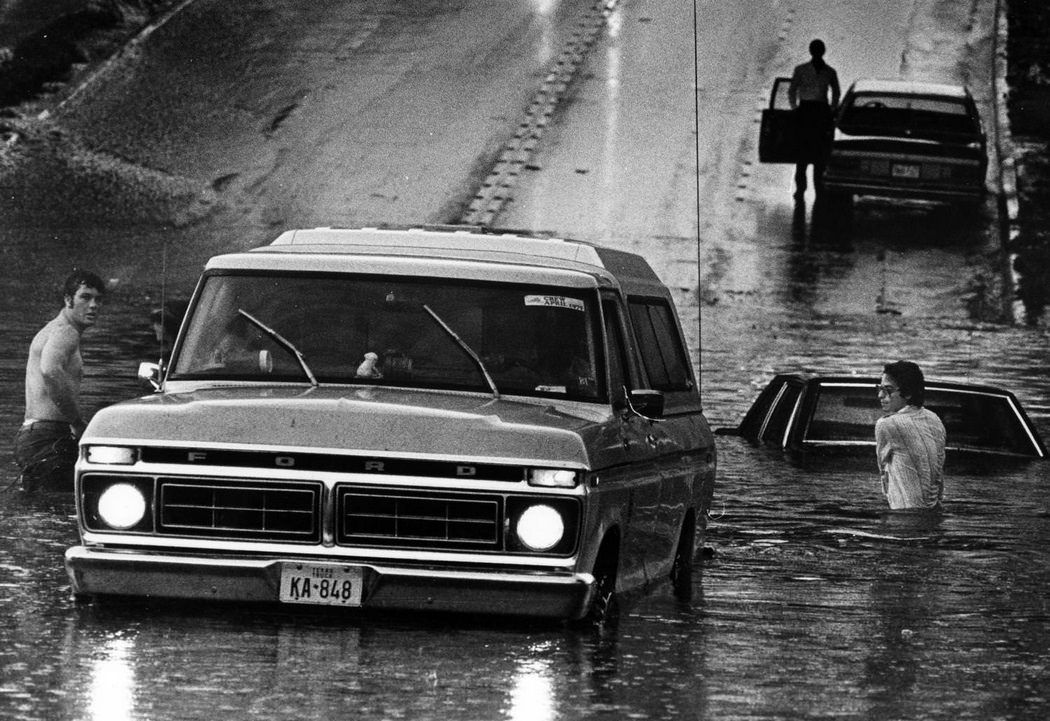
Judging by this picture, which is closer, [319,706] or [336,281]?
[319,706]

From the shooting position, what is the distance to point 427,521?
9883mm

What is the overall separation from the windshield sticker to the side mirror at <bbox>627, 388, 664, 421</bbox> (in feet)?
1.46

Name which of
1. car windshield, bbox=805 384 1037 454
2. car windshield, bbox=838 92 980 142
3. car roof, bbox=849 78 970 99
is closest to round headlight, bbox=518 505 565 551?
car windshield, bbox=805 384 1037 454

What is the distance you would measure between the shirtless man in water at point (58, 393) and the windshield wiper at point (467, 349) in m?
3.76

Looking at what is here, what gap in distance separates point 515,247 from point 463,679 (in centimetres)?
295

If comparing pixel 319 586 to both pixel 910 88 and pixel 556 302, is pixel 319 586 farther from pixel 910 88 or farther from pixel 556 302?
pixel 910 88

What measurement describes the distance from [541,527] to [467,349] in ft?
3.82

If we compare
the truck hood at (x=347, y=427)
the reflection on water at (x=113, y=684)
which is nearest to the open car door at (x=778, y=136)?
the truck hood at (x=347, y=427)

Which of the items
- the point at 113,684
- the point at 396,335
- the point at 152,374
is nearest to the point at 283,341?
the point at 396,335

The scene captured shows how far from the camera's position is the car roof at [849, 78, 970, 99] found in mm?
30406

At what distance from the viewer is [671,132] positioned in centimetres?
3316

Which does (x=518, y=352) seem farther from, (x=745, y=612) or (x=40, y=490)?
(x=40, y=490)

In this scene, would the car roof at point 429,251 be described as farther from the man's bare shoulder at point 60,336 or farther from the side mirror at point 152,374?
the man's bare shoulder at point 60,336

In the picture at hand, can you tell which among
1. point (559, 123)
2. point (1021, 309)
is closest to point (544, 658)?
point (1021, 309)
